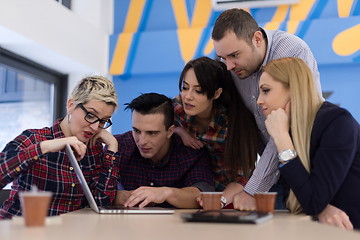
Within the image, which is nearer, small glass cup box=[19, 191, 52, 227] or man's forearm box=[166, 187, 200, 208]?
small glass cup box=[19, 191, 52, 227]

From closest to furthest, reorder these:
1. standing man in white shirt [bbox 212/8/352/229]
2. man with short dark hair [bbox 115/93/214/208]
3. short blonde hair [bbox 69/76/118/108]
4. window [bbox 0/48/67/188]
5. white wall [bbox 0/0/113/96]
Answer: short blonde hair [bbox 69/76/118/108]
standing man in white shirt [bbox 212/8/352/229]
man with short dark hair [bbox 115/93/214/208]
white wall [bbox 0/0/113/96]
window [bbox 0/48/67/188]

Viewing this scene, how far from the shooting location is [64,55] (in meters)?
4.04

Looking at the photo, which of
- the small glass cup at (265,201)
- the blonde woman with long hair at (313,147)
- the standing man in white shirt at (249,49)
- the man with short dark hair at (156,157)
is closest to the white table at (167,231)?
the small glass cup at (265,201)

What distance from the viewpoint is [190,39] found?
14.6ft

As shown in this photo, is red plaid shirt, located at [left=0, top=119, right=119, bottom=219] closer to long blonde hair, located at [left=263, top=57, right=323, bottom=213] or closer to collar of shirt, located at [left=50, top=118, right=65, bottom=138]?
collar of shirt, located at [left=50, top=118, right=65, bottom=138]

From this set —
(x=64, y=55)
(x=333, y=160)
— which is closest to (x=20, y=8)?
(x=64, y=55)

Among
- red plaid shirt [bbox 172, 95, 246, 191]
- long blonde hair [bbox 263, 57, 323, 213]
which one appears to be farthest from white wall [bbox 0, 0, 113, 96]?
long blonde hair [bbox 263, 57, 323, 213]

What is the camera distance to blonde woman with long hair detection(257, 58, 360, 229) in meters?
1.56

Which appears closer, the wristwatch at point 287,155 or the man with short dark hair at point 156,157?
the wristwatch at point 287,155

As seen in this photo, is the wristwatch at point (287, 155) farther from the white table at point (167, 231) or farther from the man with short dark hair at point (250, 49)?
the man with short dark hair at point (250, 49)

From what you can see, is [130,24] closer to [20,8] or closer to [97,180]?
[20,8]

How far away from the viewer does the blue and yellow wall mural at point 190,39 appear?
4121 mm

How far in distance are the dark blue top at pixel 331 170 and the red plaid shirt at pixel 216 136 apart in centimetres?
85

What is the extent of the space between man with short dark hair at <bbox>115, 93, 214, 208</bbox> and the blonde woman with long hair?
0.72 meters
